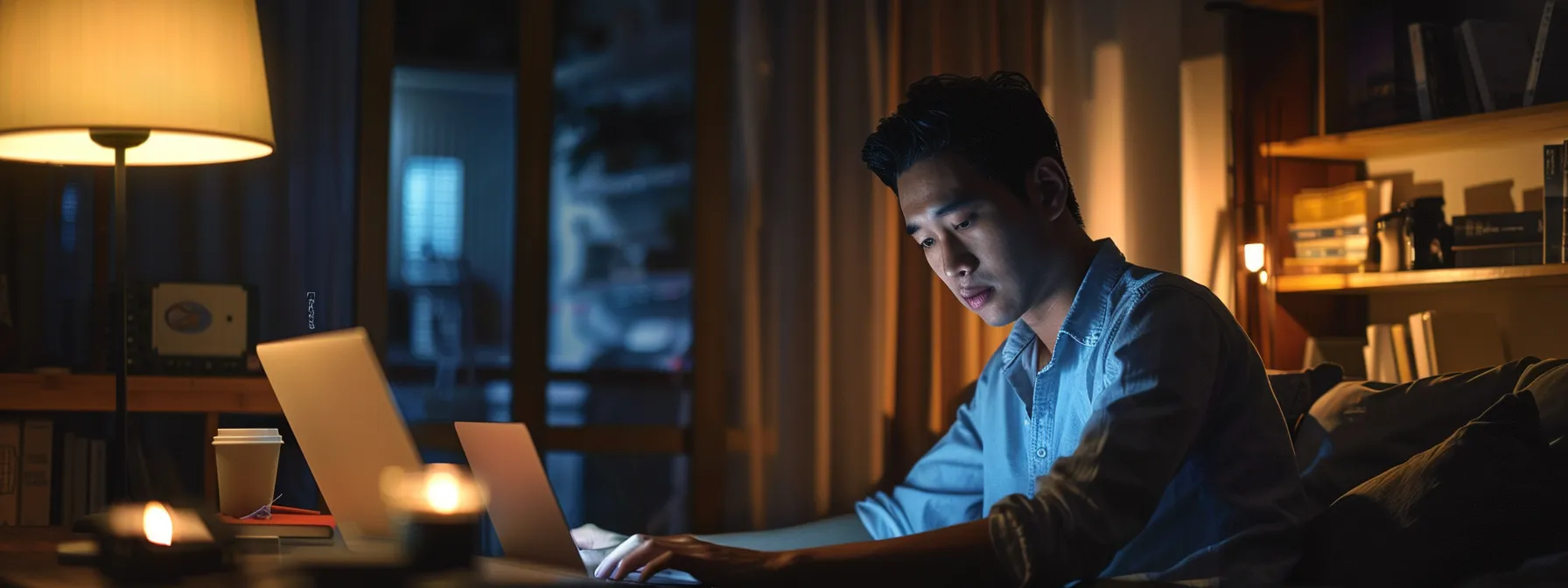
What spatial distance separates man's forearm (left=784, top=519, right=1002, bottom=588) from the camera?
1.04 m

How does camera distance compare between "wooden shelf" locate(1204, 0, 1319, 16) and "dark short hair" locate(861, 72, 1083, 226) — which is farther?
"wooden shelf" locate(1204, 0, 1319, 16)

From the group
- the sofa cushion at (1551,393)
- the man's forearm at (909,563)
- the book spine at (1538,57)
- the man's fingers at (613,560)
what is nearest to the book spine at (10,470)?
the man's fingers at (613,560)

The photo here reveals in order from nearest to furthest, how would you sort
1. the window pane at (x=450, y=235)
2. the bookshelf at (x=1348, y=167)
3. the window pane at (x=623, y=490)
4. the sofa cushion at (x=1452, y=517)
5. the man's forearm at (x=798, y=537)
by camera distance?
the sofa cushion at (x=1452, y=517) < the man's forearm at (x=798, y=537) < the bookshelf at (x=1348, y=167) < the window pane at (x=623, y=490) < the window pane at (x=450, y=235)

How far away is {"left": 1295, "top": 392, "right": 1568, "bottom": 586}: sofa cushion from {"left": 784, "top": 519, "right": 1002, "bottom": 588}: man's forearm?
1.64 ft

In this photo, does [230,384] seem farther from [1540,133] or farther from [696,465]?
[1540,133]

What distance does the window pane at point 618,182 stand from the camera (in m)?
5.12

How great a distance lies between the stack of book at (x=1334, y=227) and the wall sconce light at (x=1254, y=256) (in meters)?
0.09

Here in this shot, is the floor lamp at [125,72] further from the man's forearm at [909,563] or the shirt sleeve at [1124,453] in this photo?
the shirt sleeve at [1124,453]

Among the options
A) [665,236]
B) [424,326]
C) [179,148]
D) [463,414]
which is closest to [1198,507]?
[179,148]

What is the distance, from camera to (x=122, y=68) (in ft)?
5.11

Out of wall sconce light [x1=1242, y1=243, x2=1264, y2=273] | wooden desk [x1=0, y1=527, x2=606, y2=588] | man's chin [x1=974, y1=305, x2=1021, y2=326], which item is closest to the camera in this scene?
wooden desk [x1=0, y1=527, x2=606, y2=588]

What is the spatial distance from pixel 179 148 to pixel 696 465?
1645 mm

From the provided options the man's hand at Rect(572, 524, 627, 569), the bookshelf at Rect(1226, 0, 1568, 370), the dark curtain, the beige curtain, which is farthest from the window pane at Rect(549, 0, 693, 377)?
the man's hand at Rect(572, 524, 627, 569)

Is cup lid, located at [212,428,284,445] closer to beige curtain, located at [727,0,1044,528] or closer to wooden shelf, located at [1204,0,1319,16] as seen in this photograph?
beige curtain, located at [727,0,1044,528]
